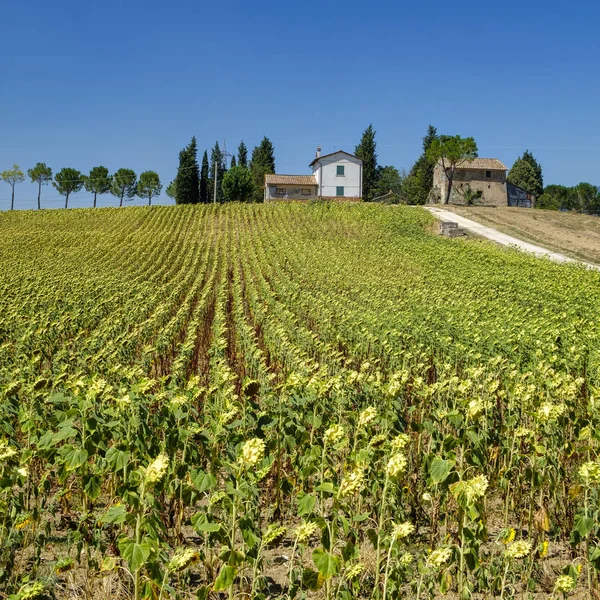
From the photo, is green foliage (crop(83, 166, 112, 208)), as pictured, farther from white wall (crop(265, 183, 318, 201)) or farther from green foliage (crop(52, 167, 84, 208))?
white wall (crop(265, 183, 318, 201))

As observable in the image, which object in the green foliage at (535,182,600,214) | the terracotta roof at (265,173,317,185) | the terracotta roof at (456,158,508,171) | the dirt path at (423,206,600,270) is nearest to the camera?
the dirt path at (423,206,600,270)

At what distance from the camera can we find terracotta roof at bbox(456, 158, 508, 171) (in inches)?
2308

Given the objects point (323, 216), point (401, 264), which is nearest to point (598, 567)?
point (401, 264)

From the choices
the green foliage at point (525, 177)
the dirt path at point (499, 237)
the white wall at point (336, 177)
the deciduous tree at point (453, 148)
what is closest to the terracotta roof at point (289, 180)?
the white wall at point (336, 177)

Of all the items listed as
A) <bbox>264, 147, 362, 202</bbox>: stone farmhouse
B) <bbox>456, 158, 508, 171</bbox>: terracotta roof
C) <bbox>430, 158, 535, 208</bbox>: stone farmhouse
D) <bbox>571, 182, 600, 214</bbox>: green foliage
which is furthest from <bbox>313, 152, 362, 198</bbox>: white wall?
<bbox>571, 182, 600, 214</bbox>: green foliage

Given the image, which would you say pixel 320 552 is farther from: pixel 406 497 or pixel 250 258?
pixel 250 258

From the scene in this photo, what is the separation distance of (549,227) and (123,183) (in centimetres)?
7522

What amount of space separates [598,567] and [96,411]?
3.83 m

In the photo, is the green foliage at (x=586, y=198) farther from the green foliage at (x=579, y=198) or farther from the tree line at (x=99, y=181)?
the tree line at (x=99, y=181)

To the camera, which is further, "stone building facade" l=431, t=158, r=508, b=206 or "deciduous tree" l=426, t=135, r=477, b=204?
"stone building facade" l=431, t=158, r=508, b=206

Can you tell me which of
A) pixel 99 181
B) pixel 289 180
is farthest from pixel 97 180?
pixel 289 180

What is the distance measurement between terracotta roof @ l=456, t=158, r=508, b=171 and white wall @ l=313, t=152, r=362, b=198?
1082cm

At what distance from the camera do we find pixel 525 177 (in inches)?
3258

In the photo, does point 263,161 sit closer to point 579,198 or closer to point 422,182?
point 422,182
